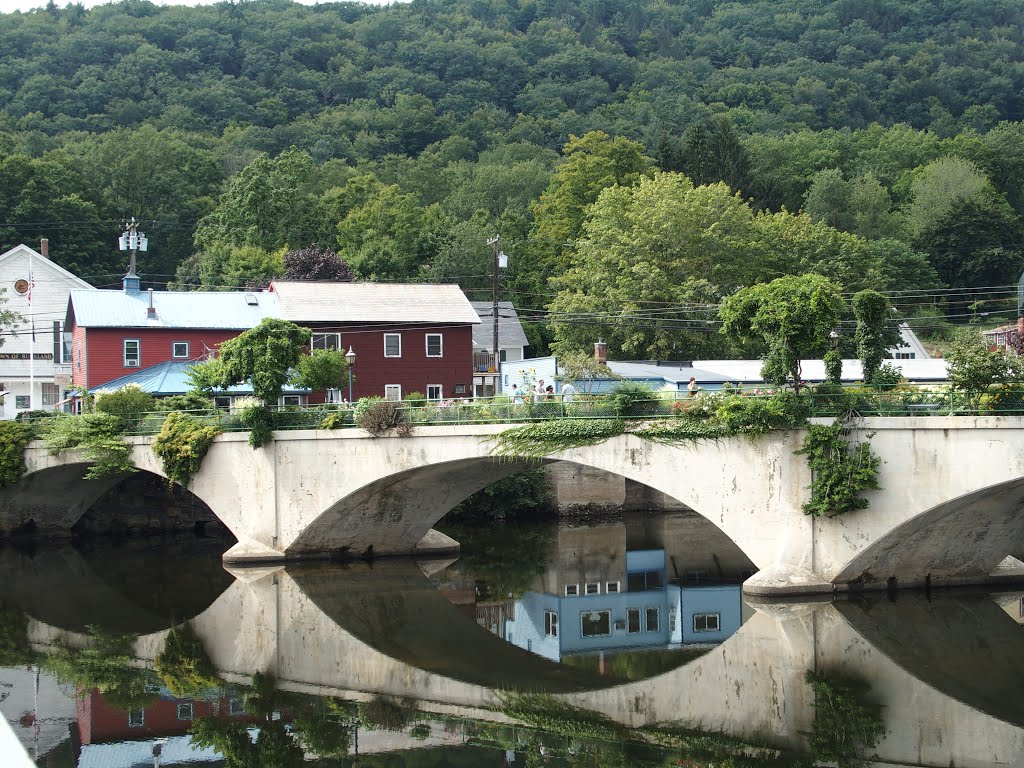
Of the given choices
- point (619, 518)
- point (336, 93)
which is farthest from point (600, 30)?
point (619, 518)

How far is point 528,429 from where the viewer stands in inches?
1507

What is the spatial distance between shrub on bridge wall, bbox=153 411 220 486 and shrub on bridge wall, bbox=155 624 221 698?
32.8ft

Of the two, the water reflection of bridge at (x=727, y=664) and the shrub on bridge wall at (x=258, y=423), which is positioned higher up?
the shrub on bridge wall at (x=258, y=423)

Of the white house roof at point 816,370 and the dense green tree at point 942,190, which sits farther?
the dense green tree at point 942,190

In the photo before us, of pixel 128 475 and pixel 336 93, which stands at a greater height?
pixel 336 93

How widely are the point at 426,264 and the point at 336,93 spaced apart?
80.2 meters

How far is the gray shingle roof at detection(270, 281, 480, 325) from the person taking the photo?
57719 millimetres

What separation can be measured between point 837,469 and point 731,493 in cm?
312

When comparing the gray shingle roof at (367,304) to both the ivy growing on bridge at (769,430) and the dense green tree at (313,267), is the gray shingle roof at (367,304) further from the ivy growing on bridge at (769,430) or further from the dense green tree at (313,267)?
the ivy growing on bridge at (769,430)

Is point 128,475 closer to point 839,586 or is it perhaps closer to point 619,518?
point 619,518

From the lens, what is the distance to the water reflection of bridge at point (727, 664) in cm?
2473

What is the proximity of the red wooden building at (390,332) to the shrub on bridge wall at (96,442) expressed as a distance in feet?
35.3

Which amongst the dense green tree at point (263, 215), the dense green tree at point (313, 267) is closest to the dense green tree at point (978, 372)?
the dense green tree at point (313, 267)

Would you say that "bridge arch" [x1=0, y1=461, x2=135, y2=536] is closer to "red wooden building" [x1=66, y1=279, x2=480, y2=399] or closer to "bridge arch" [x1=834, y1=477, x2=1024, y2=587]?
"red wooden building" [x1=66, y1=279, x2=480, y2=399]
